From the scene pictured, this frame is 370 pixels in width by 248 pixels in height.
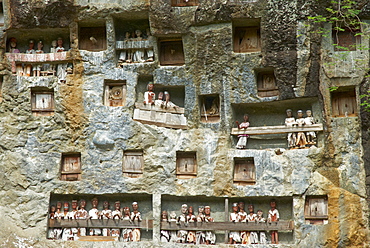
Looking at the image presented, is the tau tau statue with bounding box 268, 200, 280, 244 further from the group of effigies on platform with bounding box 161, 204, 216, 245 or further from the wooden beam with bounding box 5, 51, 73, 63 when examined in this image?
the wooden beam with bounding box 5, 51, 73, 63

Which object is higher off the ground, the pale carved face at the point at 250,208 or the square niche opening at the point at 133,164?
the square niche opening at the point at 133,164

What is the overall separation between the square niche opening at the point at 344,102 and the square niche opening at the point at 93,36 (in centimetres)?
797

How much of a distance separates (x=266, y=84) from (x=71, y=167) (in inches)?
277

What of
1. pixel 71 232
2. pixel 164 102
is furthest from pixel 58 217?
pixel 164 102

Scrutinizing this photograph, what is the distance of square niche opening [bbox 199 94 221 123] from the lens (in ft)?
66.6

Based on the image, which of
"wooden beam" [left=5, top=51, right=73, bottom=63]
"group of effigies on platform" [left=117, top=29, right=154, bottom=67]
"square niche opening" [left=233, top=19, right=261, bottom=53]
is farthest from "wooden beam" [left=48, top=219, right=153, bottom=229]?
"square niche opening" [left=233, top=19, right=261, bottom=53]

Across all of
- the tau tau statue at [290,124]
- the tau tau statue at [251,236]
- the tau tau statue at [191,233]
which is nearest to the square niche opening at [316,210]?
the tau tau statue at [251,236]

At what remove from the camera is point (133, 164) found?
19.8 meters

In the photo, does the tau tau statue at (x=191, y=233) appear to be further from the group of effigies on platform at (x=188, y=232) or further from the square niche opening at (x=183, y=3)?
the square niche opening at (x=183, y=3)

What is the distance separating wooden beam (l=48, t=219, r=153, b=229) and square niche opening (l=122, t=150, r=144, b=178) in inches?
59.8

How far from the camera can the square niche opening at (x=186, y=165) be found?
1972cm

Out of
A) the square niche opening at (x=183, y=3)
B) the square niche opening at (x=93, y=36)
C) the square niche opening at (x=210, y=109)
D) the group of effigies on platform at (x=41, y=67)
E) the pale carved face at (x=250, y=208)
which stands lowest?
the pale carved face at (x=250, y=208)

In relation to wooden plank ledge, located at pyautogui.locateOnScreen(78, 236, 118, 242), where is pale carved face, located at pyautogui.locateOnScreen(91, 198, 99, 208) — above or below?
above

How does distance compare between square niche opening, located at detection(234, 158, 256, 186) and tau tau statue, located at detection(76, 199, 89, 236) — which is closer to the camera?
tau tau statue, located at detection(76, 199, 89, 236)
